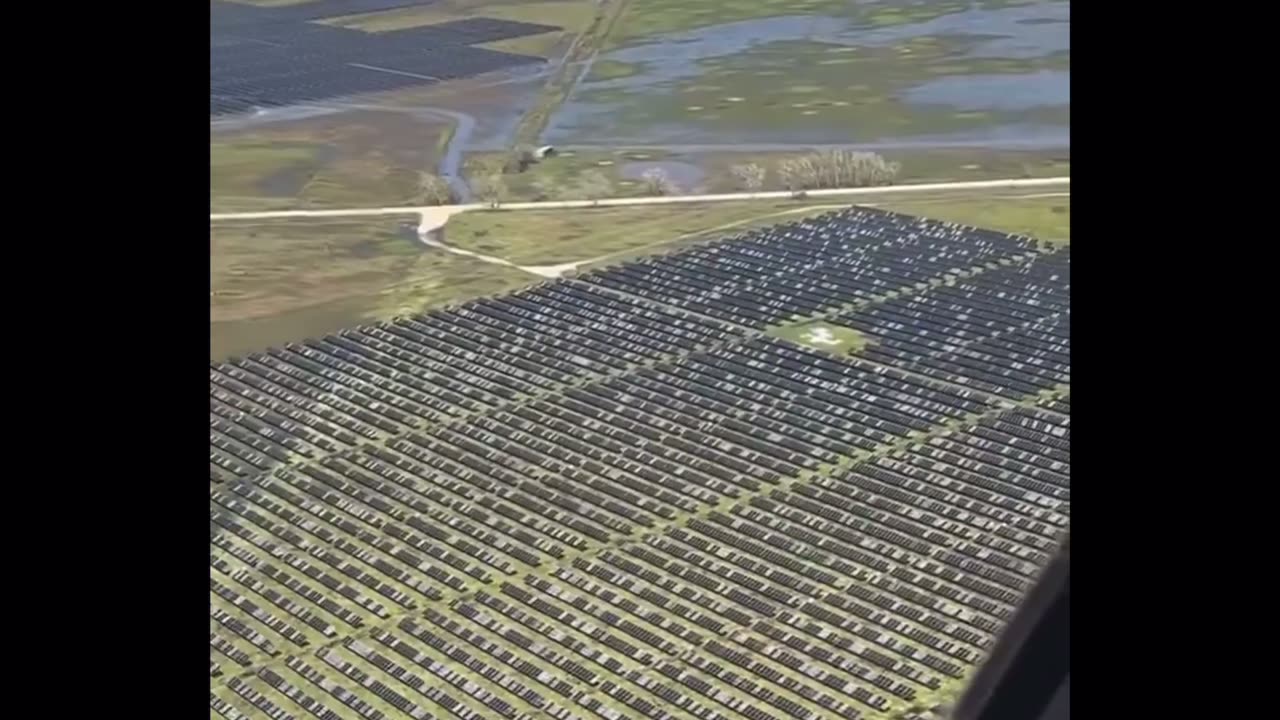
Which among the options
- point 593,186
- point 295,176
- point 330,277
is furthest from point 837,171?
point 295,176

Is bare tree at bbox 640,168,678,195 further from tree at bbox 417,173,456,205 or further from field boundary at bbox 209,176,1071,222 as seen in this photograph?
tree at bbox 417,173,456,205

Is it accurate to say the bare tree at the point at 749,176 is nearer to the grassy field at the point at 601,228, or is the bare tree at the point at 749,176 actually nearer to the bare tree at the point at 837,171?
the bare tree at the point at 837,171

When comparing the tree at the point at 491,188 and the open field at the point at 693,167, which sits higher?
the open field at the point at 693,167

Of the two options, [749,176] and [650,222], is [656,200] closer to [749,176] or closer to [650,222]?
[650,222]

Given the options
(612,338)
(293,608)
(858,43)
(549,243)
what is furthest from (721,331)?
(858,43)

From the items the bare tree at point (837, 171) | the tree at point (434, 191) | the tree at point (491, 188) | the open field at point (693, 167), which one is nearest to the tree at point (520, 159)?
the open field at point (693, 167)
